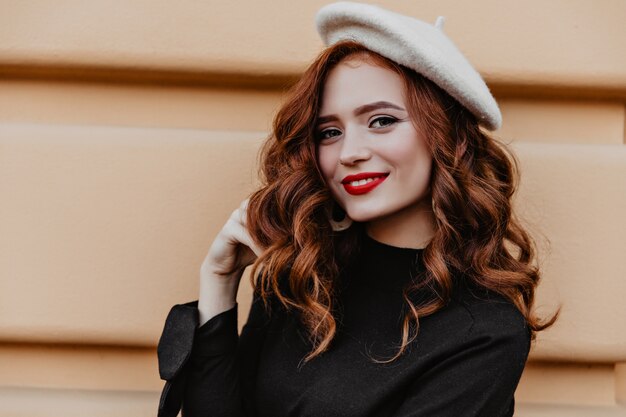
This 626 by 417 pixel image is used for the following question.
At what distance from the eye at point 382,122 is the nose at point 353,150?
1.5 inches

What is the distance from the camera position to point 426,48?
127 cm

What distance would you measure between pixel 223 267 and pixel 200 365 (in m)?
0.23

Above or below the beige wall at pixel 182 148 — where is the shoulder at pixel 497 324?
below

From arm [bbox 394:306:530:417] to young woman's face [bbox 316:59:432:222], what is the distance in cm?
32

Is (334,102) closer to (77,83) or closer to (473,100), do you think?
(473,100)

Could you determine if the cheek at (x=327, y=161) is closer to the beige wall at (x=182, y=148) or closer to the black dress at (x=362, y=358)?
the black dress at (x=362, y=358)

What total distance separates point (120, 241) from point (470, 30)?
1088mm

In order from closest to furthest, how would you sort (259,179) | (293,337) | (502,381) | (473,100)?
(502,381)
(473,100)
(293,337)
(259,179)

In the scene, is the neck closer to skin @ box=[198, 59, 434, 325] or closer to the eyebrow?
skin @ box=[198, 59, 434, 325]

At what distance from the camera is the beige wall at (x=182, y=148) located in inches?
66.7

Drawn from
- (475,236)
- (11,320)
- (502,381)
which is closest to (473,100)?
(475,236)

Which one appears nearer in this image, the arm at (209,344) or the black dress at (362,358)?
the black dress at (362,358)

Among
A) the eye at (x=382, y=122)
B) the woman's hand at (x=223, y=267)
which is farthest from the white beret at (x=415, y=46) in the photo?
the woman's hand at (x=223, y=267)

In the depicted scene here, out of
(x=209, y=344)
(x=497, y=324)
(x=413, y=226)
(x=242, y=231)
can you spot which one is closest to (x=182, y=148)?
(x=242, y=231)
